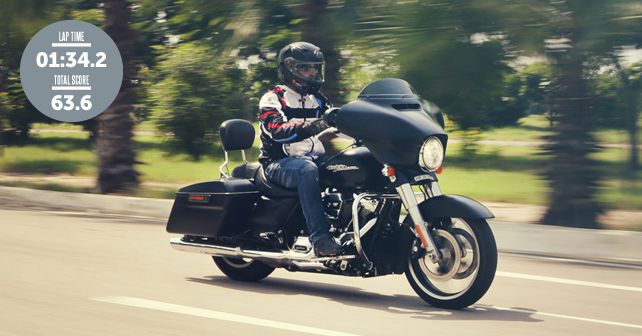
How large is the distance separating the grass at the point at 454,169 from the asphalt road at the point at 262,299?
15.8 ft

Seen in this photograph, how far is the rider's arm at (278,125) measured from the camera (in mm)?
7504

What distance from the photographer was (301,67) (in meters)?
7.77

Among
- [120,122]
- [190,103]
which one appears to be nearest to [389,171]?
[120,122]

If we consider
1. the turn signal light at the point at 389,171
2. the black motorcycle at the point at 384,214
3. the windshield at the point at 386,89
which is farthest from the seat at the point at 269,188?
the windshield at the point at 386,89

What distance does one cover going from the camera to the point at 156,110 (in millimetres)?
22234

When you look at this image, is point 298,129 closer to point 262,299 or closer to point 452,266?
point 262,299

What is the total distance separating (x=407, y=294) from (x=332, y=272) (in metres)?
0.65

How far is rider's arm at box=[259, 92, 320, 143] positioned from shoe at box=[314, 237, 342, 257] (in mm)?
727

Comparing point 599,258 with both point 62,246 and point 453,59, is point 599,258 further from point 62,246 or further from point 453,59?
point 62,246

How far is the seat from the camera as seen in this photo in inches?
305

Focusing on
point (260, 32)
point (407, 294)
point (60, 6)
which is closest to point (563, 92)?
point (260, 32)

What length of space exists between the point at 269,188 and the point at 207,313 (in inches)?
48.9
